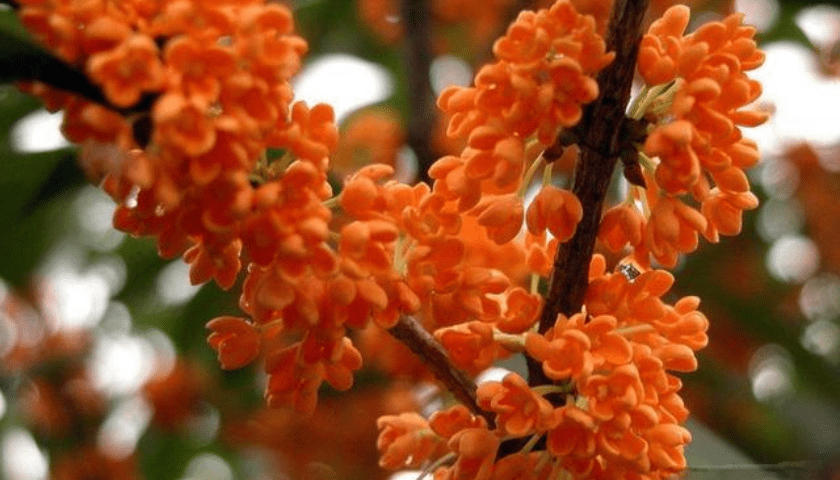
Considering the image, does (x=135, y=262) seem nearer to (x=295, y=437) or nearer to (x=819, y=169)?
(x=295, y=437)

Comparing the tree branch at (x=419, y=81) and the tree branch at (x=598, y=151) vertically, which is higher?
the tree branch at (x=598, y=151)

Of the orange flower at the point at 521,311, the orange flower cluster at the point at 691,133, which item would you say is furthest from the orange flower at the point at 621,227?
the orange flower at the point at 521,311

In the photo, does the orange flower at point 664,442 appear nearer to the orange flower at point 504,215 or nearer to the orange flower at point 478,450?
the orange flower at point 478,450

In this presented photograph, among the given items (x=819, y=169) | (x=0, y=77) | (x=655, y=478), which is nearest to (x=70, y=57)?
(x=0, y=77)

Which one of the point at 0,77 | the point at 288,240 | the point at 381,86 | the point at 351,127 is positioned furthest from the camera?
the point at 381,86

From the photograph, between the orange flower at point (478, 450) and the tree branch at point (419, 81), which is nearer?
the orange flower at point (478, 450)

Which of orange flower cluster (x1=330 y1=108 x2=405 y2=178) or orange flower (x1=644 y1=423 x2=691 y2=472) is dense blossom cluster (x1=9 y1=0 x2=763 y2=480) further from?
orange flower cluster (x1=330 y1=108 x2=405 y2=178)

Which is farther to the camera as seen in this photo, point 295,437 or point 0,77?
point 295,437
